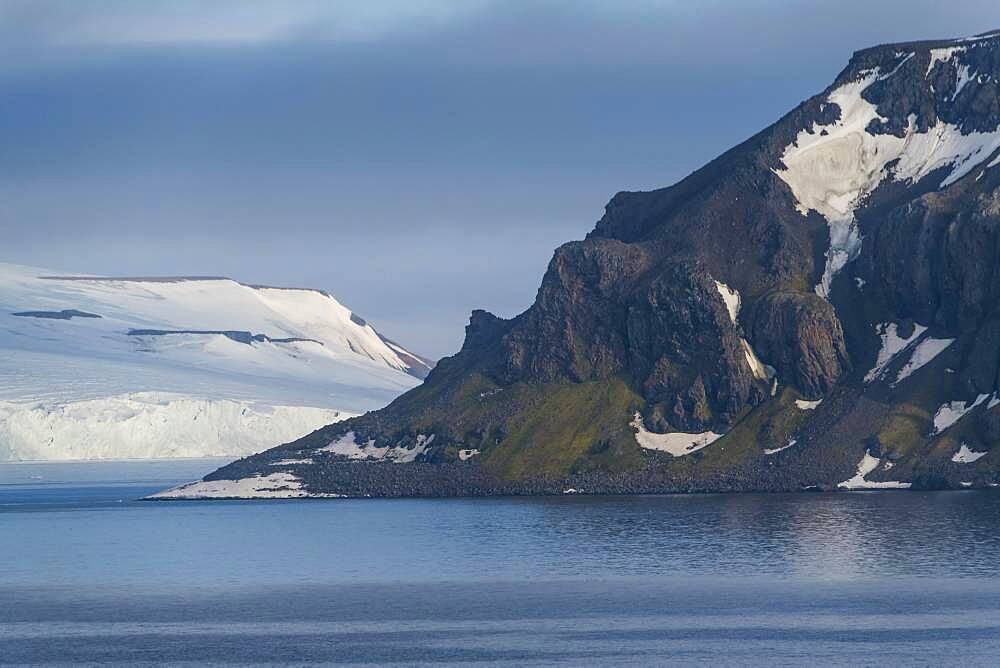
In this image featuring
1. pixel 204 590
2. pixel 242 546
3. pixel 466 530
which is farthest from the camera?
pixel 466 530

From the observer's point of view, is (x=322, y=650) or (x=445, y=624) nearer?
(x=322, y=650)

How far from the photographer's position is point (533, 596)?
130 metres

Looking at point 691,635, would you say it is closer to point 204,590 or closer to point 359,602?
point 359,602

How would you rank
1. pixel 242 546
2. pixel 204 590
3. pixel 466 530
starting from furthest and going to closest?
pixel 466 530, pixel 242 546, pixel 204 590

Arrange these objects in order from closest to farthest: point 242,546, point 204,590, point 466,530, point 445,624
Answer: point 445,624
point 204,590
point 242,546
point 466,530

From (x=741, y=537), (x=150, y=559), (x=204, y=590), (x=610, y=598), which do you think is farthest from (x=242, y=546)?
(x=610, y=598)

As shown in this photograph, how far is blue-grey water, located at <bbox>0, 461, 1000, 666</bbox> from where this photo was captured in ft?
343

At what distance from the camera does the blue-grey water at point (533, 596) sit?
343 feet

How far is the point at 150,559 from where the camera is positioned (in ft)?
559

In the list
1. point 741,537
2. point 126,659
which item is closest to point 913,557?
point 741,537

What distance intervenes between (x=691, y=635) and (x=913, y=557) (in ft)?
145

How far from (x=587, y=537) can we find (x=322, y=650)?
74.8m

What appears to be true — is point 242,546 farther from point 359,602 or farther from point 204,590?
point 359,602

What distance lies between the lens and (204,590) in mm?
140875
